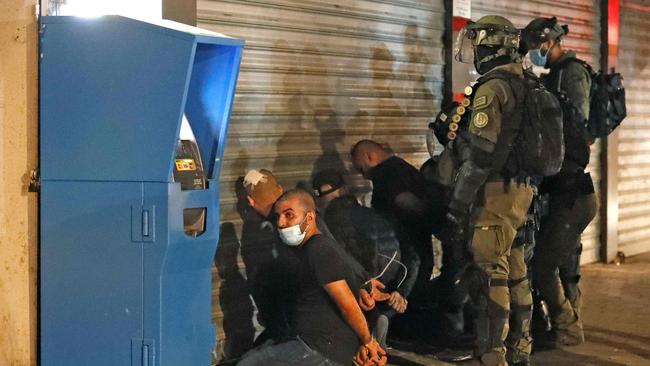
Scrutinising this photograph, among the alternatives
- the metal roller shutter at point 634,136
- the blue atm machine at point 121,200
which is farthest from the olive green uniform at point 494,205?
the metal roller shutter at point 634,136

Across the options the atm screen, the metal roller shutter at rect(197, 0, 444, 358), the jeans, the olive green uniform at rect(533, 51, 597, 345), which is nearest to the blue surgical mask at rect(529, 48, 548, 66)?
the olive green uniform at rect(533, 51, 597, 345)

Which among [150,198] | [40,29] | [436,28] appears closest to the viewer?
[150,198]

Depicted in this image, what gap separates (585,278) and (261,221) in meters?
4.16

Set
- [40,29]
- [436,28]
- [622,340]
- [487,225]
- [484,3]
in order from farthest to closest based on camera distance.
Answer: [484,3] → [436,28] → [622,340] → [487,225] → [40,29]

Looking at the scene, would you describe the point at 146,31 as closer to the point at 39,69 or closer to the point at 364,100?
the point at 39,69

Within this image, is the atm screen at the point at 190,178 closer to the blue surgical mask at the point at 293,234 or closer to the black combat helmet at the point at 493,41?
the blue surgical mask at the point at 293,234

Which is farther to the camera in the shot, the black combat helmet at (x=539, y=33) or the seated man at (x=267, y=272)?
the black combat helmet at (x=539, y=33)

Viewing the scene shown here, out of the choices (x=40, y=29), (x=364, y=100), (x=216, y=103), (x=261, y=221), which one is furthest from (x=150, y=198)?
(x=364, y=100)

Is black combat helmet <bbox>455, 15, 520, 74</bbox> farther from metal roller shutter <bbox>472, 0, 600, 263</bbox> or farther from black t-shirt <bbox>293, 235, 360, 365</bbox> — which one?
metal roller shutter <bbox>472, 0, 600, 263</bbox>

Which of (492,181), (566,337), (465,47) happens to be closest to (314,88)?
(465,47)

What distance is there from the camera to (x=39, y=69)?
4645 millimetres

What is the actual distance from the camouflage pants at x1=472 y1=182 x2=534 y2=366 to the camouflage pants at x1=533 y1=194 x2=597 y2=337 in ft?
3.07

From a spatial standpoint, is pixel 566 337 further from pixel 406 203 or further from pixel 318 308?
pixel 318 308

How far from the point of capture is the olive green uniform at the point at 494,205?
5223mm
